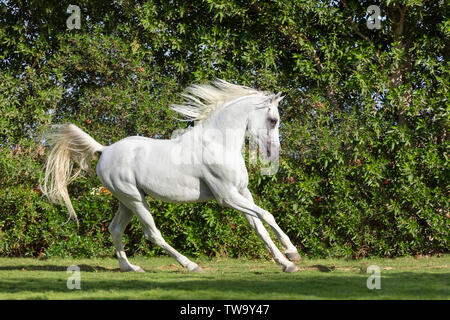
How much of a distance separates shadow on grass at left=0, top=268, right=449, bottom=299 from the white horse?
0.60 meters

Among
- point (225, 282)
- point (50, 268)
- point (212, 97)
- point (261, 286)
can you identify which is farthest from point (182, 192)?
point (50, 268)

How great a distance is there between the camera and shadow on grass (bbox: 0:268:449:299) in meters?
5.10

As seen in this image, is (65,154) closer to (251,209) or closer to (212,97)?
(212,97)

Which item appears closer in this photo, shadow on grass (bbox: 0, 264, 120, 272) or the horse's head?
the horse's head

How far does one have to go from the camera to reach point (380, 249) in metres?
9.38

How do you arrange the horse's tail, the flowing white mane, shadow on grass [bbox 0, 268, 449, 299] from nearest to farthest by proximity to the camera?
shadow on grass [bbox 0, 268, 449, 299], the flowing white mane, the horse's tail

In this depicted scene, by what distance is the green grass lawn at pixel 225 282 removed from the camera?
16.9 ft

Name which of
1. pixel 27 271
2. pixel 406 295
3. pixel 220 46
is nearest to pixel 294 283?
pixel 406 295

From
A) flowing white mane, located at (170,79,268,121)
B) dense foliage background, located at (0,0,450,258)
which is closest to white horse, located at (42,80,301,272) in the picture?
flowing white mane, located at (170,79,268,121)

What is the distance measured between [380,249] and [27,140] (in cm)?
591

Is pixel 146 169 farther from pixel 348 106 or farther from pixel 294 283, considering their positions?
pixel 348 106

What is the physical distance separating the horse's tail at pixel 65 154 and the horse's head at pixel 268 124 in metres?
2.15

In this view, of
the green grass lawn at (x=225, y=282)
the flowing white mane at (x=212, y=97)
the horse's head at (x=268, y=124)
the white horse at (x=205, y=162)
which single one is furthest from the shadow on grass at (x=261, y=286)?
the flowing white mane at (x=212, y=97)

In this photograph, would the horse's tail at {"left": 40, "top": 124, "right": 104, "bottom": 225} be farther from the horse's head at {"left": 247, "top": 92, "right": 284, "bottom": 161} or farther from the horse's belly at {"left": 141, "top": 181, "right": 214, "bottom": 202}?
the horse's head at {"left": 247, "top": 92, "right": 284, "bottom": 161}
